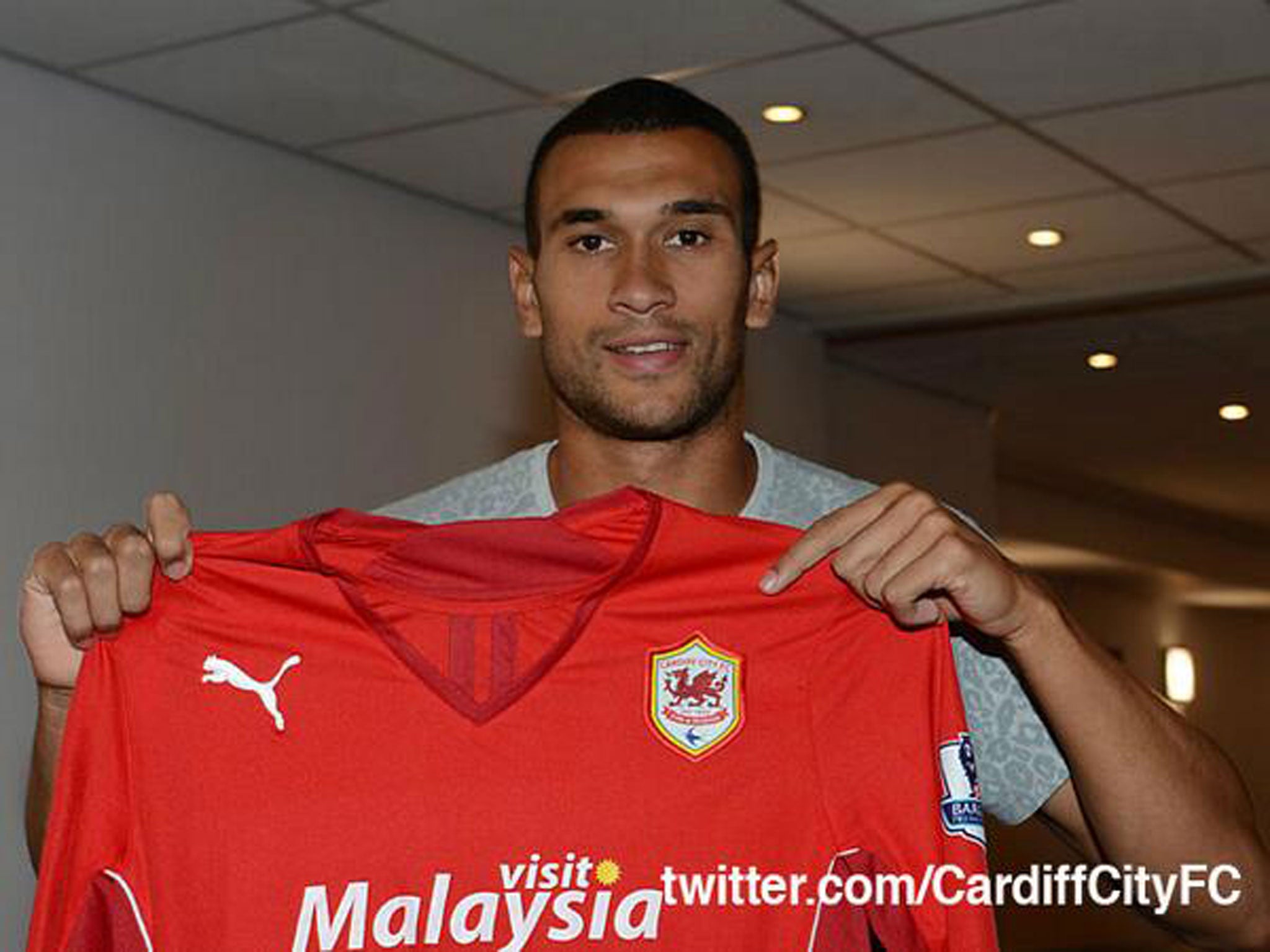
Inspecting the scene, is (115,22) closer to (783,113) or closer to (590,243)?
(783,113)

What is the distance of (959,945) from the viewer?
1.85 meters

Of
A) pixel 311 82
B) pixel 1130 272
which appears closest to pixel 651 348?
pixel 311 82

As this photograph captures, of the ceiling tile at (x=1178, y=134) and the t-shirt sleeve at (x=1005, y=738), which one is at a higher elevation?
the ceiling tile at (x=1178, y=134)

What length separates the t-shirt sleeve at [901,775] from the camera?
186 cm

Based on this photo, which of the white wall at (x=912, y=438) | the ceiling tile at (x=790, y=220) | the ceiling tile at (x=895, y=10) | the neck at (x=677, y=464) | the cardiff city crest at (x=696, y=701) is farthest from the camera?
the white wall at (x=912, y=438)

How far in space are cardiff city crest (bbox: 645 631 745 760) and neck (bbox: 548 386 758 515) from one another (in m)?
0.33

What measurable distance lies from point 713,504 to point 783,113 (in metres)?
2.52

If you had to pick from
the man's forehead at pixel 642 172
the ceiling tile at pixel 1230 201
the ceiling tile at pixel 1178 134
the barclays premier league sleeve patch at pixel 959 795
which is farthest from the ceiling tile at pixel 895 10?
the barclays premier league sleeve patch at pixel 959 795

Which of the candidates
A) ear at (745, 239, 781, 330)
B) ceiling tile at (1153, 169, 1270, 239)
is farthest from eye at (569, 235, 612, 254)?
ceiling tile at (1153, 169, 1270, 239)

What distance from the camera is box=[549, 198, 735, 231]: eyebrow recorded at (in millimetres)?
2229

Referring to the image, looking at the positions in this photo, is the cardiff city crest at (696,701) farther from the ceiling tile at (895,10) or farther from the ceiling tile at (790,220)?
the ceiling tile at (790,220)

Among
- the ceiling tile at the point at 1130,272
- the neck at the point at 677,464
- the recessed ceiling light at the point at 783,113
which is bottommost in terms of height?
the neck at the point at 677,464

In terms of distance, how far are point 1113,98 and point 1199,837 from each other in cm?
289

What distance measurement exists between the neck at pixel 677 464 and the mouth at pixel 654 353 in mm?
90
